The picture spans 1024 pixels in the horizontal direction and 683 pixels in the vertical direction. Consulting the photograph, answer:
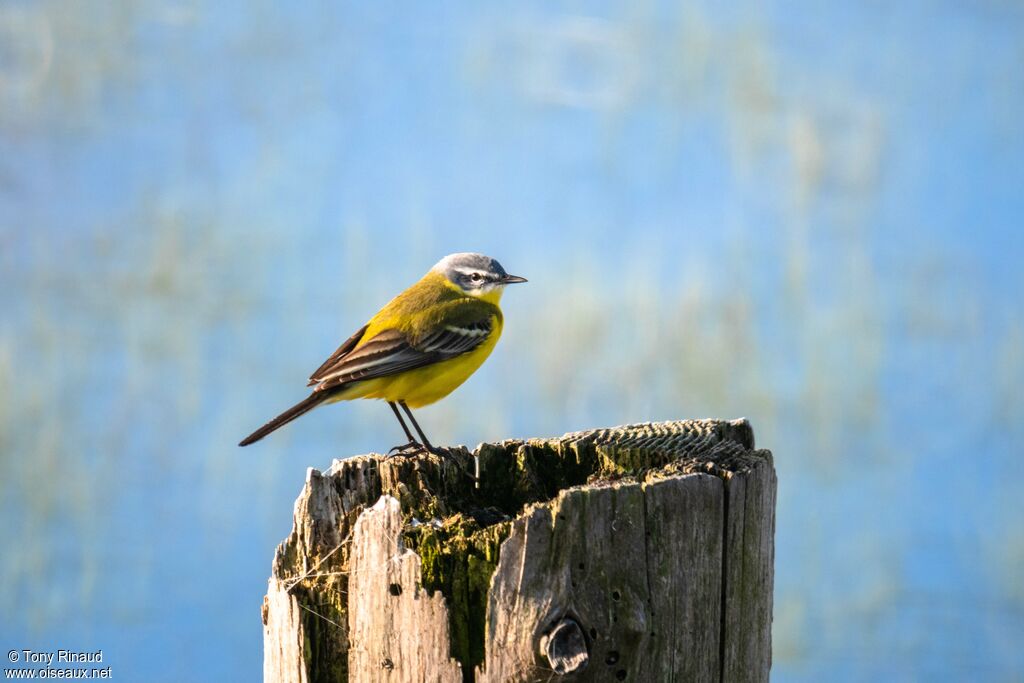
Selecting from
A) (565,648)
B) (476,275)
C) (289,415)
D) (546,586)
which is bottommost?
(565,648)

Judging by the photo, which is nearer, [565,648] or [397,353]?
[565,648]

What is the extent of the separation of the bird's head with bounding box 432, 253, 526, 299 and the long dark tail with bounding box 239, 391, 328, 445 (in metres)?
1.86

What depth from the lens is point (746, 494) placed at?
12.1ft

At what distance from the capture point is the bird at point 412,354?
6168mm

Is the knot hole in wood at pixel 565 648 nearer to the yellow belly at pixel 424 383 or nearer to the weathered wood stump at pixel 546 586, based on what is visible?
the weathered wood stump at pixel 546 586

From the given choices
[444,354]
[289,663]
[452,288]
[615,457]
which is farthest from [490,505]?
[452,288]

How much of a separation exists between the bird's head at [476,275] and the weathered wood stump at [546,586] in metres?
3.71

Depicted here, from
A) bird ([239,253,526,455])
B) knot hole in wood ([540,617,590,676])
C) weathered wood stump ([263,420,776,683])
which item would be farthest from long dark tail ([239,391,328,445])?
knot hole in wood ([540,617,590,676])

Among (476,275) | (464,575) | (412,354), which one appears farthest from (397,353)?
(464,575)

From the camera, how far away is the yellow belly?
635cm

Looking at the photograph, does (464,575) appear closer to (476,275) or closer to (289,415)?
(289,415)

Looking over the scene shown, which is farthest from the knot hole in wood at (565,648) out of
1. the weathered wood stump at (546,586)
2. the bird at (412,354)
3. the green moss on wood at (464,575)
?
the bird at (412,354)

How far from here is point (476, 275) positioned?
771cm

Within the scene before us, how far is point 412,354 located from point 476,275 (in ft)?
4.55
